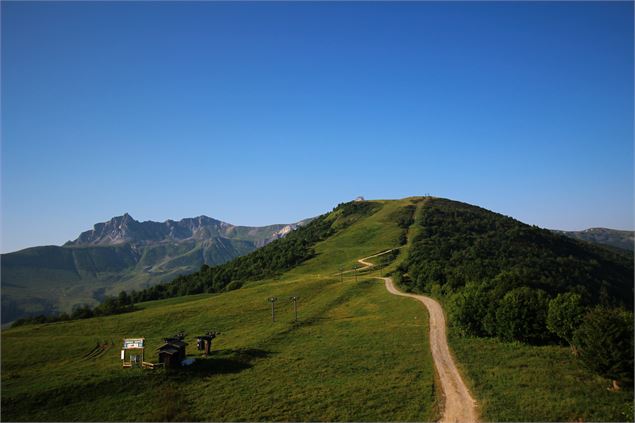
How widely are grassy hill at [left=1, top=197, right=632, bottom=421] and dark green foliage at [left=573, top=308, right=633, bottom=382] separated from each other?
5.09 feet

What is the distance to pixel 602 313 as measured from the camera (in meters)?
41.1

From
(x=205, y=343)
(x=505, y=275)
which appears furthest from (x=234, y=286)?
(x=505, y=275)

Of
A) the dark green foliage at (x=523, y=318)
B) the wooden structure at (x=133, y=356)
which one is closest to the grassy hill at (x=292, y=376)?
the wooden structure at (x=133, y=356)

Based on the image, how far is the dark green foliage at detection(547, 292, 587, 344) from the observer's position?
159 feet

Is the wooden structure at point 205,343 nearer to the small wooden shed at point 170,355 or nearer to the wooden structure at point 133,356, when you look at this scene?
the small wooden shed at point 170,355

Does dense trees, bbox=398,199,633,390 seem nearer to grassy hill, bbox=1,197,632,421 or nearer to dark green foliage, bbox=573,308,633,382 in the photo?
dark green foliage, bbox=573,308,633,382

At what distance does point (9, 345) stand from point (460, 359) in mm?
72396

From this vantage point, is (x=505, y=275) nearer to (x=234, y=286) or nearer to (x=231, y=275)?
(x=234, y=286)

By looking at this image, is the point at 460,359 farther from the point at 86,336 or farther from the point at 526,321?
the point at 86,336

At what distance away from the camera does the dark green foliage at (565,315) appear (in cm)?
4853

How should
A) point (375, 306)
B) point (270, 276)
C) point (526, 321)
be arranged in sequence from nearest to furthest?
point (526, 321) < point (375, 306) < point (270, 276)

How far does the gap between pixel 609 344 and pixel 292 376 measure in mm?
32489

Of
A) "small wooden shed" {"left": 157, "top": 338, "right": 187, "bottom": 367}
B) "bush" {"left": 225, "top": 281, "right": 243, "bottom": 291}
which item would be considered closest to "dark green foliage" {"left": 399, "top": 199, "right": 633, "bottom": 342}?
"small wooden shed" {"left": 157, "top": 338, "right": 187, "bottom": 367}

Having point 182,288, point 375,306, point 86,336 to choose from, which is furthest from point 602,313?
point 182,288
